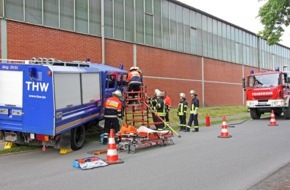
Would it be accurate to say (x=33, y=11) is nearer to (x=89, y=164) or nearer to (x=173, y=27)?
(x=89, y=164)

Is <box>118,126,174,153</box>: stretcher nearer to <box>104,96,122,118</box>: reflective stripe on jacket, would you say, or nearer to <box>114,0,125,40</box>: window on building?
<box>104,96,122,118</box>: reflective stripe on jacket

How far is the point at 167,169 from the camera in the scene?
29.1ft

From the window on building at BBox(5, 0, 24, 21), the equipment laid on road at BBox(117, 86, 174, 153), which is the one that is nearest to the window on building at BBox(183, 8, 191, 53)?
the window on building at BBox(5, 0, 24, 21)

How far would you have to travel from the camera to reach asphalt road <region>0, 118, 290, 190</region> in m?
7.46

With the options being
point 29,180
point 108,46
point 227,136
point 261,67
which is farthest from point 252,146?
point 261,67

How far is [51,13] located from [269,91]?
13382 mm

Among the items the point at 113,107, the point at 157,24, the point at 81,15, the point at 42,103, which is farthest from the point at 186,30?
the point at 42,103

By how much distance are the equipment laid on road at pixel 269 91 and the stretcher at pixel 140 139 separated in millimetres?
12228

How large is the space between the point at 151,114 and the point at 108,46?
40.2 feet

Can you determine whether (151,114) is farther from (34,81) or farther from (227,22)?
(227,22)

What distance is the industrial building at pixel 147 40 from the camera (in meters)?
20.5

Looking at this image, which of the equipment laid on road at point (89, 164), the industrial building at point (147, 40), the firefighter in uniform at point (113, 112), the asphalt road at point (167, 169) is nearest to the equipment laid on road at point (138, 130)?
the asphalt road at point (167, 169)

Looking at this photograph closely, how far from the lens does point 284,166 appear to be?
9031 mm

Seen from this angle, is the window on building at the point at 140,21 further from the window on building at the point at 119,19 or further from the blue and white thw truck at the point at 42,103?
the blue and white thw truck at the point at 42,103
